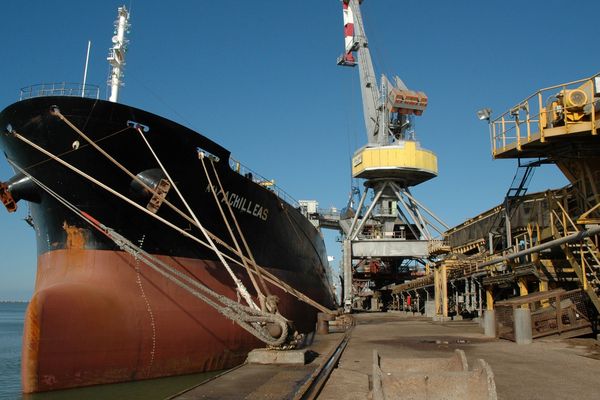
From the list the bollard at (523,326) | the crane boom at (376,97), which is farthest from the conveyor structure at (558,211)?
the crane boom at (376,97)

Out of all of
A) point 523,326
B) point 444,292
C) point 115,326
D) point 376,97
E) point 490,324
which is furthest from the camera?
point 376,97

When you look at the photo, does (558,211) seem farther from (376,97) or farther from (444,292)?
(376,97)

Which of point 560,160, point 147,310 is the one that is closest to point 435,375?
point 147,310

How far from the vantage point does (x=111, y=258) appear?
12.2 meters

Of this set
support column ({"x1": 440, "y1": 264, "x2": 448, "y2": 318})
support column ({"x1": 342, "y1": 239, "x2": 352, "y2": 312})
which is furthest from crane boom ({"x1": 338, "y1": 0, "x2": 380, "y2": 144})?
support column ({"x1": 440, "y1": 264, "x2": 448, "y2": 318})

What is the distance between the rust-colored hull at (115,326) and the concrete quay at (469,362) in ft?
9.58

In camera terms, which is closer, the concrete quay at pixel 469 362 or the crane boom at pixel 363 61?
the concrete quay at pixel 469 362

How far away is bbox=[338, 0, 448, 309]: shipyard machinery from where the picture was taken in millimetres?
33000

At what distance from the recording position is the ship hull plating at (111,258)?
10703mm

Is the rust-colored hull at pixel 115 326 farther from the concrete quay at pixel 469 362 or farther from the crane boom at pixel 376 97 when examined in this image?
the crane boom at pixel 376 97

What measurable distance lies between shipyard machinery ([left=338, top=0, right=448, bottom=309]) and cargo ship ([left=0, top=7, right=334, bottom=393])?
20.0 meters

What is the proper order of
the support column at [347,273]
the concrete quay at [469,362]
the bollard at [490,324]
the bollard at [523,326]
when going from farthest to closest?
the support column at [347,273] → the bollard at [490,324] → the bollard at [523,326] → the concrete quay at [469,362]

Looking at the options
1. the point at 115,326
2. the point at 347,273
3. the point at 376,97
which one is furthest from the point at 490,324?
the point at 376,97

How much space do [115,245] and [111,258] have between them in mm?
343
